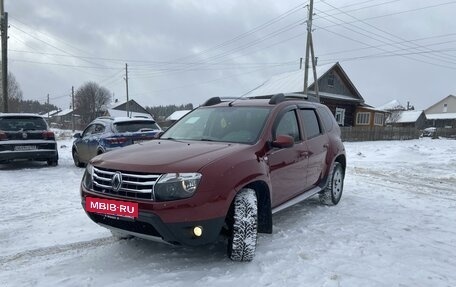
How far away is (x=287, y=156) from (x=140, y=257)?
2.13 meters

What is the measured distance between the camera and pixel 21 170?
11.1 metres

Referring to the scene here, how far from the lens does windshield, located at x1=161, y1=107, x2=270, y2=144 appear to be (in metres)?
4.78

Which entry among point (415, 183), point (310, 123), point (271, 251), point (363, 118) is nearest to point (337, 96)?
point (363, 118)

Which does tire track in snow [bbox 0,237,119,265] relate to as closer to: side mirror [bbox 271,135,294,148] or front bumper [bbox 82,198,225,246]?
front bumper [bbox 82,198,225,246]

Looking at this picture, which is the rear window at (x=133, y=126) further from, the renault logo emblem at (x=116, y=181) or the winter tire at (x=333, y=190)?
the renault logo emblem at (x=116, y=181)

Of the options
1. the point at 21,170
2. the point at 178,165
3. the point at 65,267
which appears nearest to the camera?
the point at 178,165

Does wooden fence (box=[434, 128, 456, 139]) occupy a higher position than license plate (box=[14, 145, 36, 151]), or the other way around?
license plate (box=[14, 145, 36, 151])

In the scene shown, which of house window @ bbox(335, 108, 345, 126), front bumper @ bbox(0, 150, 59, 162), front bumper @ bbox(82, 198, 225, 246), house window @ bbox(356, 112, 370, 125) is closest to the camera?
front bumper @ bbox(82, 198, 225, 246)

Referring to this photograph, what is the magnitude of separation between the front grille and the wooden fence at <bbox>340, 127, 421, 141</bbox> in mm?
30421

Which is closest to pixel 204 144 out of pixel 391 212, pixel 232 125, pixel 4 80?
pixel 232 125

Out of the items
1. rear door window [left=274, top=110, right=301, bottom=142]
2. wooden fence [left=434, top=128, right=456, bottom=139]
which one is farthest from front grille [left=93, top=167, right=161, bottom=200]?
wooden fence [left=434, top=128, right=456, bottom=139]

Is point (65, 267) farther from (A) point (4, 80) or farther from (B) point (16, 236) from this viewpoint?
(A) point (4, 80)

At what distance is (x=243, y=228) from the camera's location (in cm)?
390

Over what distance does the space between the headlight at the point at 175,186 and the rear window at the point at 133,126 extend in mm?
6827
